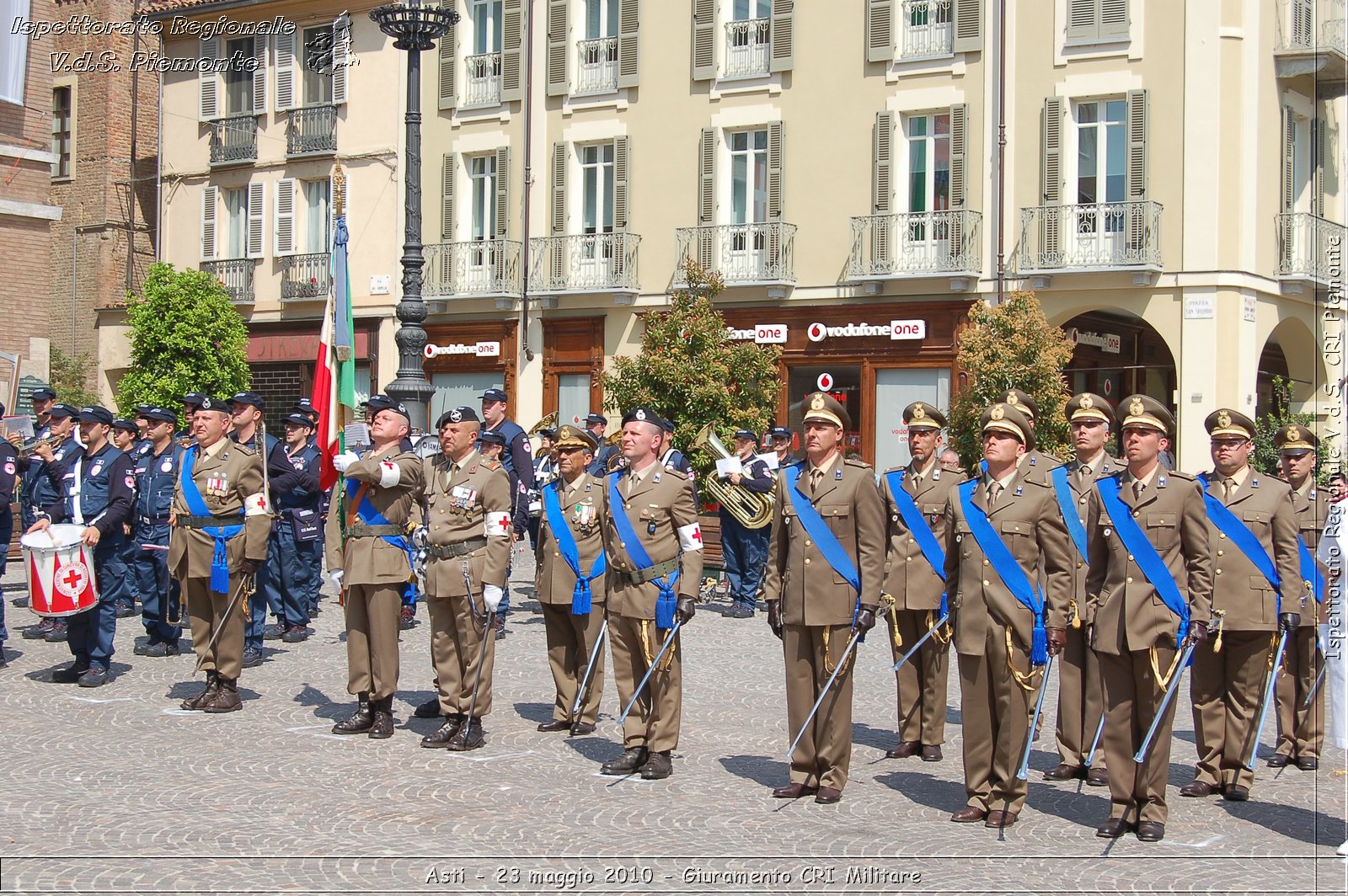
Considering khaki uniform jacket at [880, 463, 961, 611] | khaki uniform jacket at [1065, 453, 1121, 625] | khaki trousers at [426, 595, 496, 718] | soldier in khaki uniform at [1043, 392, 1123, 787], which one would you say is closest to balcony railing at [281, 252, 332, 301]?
khaki trousers at [426, 595, 496, 718]

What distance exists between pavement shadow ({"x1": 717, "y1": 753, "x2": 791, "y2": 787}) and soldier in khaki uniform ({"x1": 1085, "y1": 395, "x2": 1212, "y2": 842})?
1.88m

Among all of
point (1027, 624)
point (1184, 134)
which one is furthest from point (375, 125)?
point (1027, 624)

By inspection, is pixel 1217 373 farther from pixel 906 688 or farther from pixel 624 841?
pixel 624 841

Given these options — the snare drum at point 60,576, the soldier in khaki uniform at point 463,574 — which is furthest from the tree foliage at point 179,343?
the soldier in khaki uniform at point 463,574

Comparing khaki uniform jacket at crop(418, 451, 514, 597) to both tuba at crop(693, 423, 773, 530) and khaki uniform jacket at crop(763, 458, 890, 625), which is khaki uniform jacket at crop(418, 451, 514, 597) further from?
tuba at crop(693, 423, 773, 530)

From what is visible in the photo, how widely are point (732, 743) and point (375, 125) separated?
26865 mm

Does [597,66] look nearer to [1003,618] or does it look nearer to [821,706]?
[821,706]

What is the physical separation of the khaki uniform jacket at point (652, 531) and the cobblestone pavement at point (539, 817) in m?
1.01

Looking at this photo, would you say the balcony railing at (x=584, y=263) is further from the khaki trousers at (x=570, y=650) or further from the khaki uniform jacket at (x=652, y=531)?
the khaki uniform jacket at (x=652, y=531)

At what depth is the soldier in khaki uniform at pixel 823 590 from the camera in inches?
325

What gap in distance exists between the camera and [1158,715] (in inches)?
294

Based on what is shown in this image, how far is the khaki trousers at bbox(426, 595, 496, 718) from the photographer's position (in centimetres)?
962

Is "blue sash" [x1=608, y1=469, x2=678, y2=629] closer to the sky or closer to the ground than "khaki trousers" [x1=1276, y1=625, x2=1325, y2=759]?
closer to the sky

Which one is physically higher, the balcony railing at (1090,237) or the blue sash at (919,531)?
the balcony railing at (1090,237)
